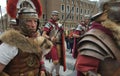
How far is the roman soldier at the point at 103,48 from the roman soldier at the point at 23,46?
2.46 ft

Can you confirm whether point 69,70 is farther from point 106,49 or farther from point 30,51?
point 106,49


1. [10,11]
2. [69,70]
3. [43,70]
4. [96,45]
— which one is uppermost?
[10,11]

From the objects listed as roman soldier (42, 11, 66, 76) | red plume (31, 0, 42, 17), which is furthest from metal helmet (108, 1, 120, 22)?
roman soldier (42, 11, 66, 76)

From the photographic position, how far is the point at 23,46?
133 inches

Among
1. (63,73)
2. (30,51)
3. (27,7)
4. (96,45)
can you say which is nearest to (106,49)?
(96,45)

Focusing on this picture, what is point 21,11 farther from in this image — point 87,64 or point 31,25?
point 87,64

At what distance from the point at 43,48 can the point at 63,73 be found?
443 cm

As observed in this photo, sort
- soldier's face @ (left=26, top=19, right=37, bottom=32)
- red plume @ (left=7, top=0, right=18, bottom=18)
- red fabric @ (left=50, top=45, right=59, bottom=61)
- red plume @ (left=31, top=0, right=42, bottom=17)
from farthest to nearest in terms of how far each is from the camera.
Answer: red fabric @ (left=50, top=45, right=59, bottom=61) < red plume @ (left=31, top=0, right=42, bottom=17) < red plume @ (left=7, top=0, right=18, bottom=18) < soldier's face @ (left=26, top=19, right=37, bottom=32)

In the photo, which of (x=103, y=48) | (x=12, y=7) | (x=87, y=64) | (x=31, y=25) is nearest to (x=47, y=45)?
(x=31, y=25)

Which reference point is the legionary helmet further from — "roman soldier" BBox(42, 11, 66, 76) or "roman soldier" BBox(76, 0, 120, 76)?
"roman soldier" BBox(42, 11, 66, 76)

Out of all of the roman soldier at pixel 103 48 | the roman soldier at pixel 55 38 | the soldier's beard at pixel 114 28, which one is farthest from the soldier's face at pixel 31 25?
the roman soldier at pixel 55 38

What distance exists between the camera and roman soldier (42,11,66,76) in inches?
282

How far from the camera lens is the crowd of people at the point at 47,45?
2.80 m

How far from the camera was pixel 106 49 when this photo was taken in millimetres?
2787
